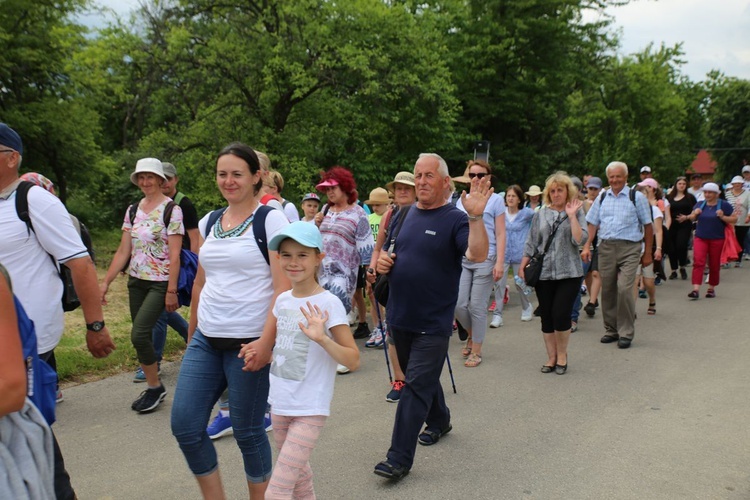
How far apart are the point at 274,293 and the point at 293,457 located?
2.51 ft

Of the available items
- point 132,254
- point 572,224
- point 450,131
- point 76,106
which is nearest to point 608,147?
point 450,131

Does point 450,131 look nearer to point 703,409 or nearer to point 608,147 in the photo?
point 703,409

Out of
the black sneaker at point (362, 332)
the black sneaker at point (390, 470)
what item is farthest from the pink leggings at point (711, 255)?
the black sneaker at point (390, 470)

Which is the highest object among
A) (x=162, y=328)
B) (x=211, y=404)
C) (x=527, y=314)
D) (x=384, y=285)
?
(x=384, y=285)

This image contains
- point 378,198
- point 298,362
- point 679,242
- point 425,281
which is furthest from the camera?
point 679,242

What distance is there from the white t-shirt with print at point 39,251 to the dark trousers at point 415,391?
1.99 meters

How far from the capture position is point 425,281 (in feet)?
13.3

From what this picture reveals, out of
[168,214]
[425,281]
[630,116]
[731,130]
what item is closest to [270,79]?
[168,214]

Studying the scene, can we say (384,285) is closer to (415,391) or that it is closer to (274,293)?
(415,391)

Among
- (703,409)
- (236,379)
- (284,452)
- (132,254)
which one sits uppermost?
(132,254)

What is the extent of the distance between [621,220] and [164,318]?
5118 mm

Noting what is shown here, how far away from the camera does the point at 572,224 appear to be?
6.19 m

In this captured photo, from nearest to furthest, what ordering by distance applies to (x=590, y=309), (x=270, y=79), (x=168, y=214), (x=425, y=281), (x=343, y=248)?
(x=425, y=281) → (x=168, y=214) → (x=343, y=248) → (x=590, y=309) → (x=270, y=79)

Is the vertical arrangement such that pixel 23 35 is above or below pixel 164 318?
above
